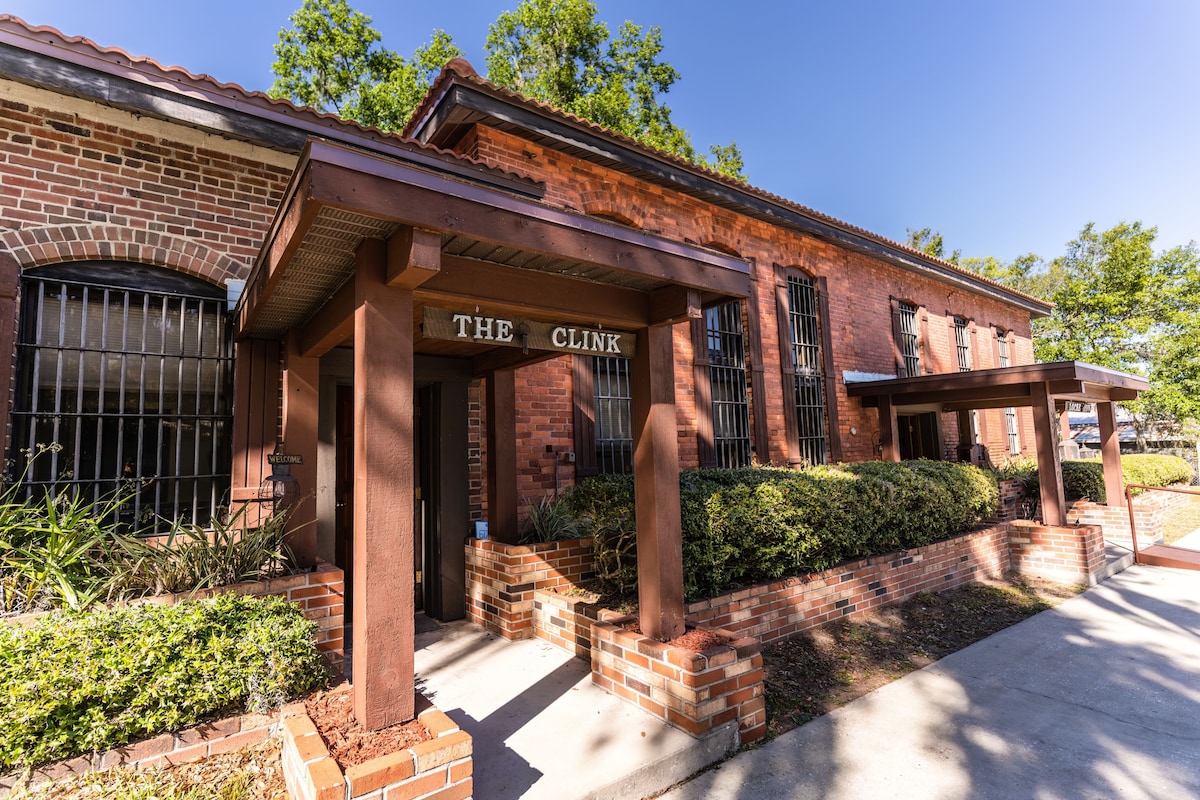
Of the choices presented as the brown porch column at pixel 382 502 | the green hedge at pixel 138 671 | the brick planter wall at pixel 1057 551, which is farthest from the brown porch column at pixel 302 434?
the brick planter wall at pixel 1057 551

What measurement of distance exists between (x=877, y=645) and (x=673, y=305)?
3.49 meters

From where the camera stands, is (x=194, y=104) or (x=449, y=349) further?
(x=449, y=349)

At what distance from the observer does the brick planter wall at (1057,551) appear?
6.85 meters

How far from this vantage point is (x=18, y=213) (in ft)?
12.3

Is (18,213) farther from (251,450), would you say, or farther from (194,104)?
(251,450)

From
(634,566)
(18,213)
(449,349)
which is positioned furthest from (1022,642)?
(18,213)

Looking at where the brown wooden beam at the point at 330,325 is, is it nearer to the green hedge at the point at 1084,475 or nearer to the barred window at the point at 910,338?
the green hedge at the point at 1084,475

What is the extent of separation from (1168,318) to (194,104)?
82.2 ft

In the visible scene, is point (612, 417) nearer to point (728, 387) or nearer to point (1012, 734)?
point (728, 387)

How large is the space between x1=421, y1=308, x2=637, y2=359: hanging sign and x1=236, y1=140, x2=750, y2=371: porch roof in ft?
0.24

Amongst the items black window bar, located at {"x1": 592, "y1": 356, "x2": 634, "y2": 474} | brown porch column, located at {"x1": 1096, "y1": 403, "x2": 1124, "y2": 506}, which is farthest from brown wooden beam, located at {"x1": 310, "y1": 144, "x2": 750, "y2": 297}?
brown porch column, located at {"x1": 1096, "y1": 403, "x2": 1124, "y2": 506}

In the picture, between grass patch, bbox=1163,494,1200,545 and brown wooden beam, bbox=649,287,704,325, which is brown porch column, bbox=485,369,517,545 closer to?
brown wooden beam, bbox=649,287,704,325

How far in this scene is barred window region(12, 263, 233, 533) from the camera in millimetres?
3793

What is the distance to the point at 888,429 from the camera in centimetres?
966
